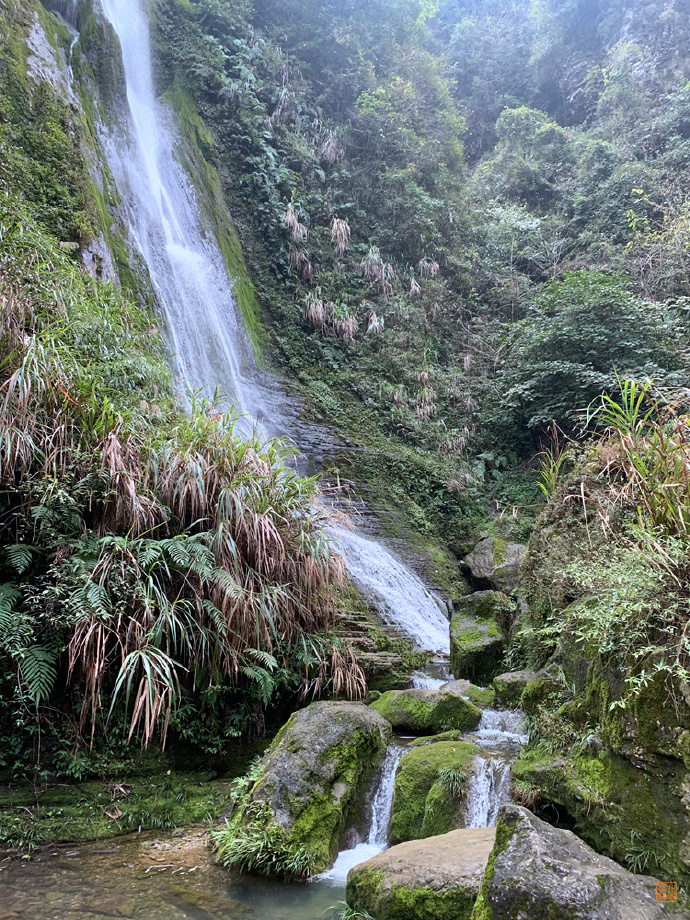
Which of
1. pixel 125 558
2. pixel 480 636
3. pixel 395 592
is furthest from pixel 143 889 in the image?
pixel 395 592

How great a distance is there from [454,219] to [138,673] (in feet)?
50.6

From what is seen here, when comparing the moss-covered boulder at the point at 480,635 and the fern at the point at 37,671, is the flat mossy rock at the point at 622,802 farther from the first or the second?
the fern at the point at 37,671

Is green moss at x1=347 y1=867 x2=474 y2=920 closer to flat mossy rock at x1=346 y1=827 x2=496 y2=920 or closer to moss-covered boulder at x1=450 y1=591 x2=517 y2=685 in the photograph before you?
flat mossy rock at x1=346 y1=827 x2=496 y2=920

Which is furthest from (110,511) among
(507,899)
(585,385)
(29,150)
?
(585,385)

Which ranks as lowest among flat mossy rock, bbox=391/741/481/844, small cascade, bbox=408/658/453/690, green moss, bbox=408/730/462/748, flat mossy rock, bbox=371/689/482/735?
flat mossy rock, bbox=391/741/481/844

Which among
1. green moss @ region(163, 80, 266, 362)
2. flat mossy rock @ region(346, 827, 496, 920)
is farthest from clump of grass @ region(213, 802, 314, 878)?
green moss @ region(163, 80, 266, 362)

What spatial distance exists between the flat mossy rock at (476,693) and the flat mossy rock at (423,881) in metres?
2.22

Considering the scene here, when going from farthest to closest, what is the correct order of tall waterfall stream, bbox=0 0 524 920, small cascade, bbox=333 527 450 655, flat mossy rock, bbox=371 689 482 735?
small cascade, bbox=333 527 450 655 < flat mossy rock, bbox=371 689 482 735 < tall waterfall stream, bbox=0 0 524 920

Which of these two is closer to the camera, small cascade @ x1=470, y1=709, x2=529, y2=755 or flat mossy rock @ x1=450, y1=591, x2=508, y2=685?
small cascade @ x1=470, y1=709, x2=529, y2=755

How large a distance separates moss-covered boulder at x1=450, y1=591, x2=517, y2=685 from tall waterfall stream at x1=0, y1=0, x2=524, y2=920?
0.37 meters

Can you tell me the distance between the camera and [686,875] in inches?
101

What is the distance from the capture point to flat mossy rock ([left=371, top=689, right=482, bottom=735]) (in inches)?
197

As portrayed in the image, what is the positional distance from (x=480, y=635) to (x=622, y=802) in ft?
12.9

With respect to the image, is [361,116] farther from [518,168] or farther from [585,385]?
[585,385]
